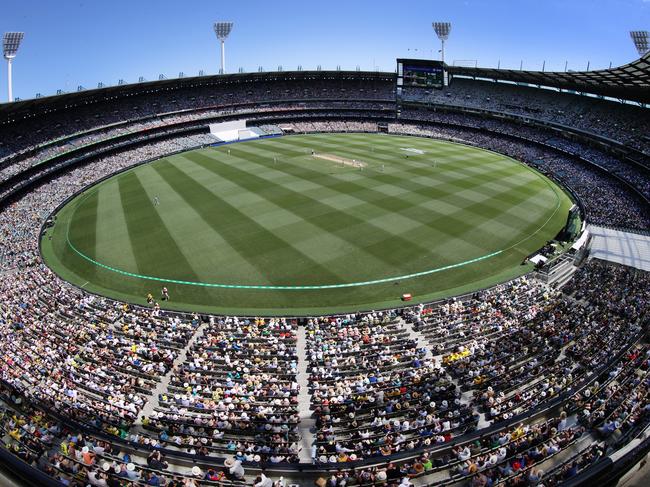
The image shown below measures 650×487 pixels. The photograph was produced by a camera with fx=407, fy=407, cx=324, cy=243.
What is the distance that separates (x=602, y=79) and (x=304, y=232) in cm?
4910

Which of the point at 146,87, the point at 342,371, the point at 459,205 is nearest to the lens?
the point at 342,371

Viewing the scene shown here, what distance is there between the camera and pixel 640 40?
76.2m

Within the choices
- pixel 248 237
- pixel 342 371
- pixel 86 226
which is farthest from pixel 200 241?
pixel 342 371

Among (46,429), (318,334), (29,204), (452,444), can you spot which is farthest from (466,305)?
(29,204)

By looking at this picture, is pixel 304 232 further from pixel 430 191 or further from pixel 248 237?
pixel 430 191

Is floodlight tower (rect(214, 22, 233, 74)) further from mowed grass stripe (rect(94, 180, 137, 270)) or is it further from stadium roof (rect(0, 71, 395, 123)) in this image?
mowed grass stripe (rect(94, 180, 137, 270))

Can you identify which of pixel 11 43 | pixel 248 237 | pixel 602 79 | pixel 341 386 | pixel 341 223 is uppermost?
pixel 11 43

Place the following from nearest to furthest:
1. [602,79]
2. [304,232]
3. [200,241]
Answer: [200,241] < [304,232] < [602,79]

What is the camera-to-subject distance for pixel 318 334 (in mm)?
24797

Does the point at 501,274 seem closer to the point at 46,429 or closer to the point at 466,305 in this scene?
the point at 466,305

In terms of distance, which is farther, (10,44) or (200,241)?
(10,44)

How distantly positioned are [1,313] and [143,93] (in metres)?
73.3

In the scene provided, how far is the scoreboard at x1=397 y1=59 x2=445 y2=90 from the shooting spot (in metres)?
97.9

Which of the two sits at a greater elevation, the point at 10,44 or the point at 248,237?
the point at 10,44
